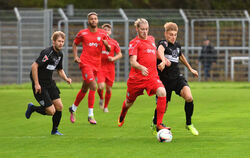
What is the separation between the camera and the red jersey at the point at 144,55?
37.1 feet

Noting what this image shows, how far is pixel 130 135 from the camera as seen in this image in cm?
1128

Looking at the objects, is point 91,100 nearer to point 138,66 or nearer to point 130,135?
point 130,135

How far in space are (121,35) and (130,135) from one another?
19097 mm

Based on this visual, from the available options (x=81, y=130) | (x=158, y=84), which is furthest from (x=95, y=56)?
(x=158, y=84)

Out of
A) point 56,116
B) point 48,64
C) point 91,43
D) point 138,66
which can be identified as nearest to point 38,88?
point 48,64

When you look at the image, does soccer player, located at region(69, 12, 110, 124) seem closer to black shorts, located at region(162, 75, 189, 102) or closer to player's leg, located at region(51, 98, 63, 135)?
player's leg, located at region(51, 98, 63, 135)

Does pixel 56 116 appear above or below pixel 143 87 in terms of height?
below

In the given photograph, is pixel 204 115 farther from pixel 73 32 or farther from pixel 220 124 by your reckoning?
pixel 73 32

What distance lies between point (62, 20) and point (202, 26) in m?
6.36

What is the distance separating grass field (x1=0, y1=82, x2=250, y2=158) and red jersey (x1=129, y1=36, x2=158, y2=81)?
0.98 m

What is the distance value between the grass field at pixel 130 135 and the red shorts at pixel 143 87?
0.65 metres

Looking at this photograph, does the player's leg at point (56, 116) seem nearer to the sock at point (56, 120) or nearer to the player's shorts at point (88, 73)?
the sock at point (56, 120)

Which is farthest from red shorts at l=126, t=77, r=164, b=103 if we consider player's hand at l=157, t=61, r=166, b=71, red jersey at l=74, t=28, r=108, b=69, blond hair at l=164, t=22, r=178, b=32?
red jersey at l=74, t=28, r=108, b=69

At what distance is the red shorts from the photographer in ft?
36.1
